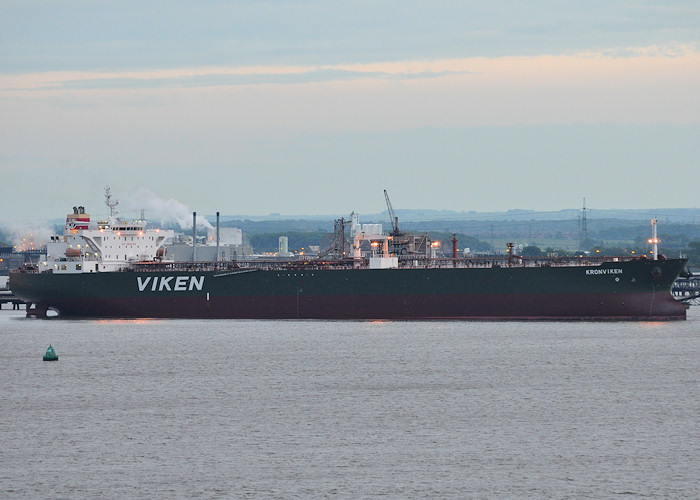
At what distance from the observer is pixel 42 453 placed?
2636 centimetres

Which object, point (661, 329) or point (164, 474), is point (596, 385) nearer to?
point (164, 474)

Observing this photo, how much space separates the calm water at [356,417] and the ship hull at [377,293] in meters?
3.94

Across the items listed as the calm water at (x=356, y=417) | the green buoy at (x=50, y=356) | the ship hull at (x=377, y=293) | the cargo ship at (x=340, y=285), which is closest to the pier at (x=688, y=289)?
the cargo ship at (x=340, y=285)

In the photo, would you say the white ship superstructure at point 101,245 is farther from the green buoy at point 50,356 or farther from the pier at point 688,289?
the pier at point 688,289

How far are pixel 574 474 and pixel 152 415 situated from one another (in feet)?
42.6

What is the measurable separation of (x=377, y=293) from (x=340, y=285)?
209 cm

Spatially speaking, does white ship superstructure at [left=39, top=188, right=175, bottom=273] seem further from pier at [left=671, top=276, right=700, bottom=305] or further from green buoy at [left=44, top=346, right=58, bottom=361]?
pier at [left=671, top=276, right=700, bottom=305]

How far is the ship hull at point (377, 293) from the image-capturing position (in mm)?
54750

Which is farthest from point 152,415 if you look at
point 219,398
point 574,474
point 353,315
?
point 353,315

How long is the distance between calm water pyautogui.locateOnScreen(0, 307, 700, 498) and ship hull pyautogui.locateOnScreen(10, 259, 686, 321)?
3935mm

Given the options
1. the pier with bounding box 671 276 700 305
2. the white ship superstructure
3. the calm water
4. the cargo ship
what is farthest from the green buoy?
the pier with bounding box 671 276 700 305

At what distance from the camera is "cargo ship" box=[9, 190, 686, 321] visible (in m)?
55.0

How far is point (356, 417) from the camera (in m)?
30.8

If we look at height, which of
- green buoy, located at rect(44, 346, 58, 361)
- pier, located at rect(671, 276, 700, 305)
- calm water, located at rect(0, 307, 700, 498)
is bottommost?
calm water, located at rect(0, 307, 700, 498)
